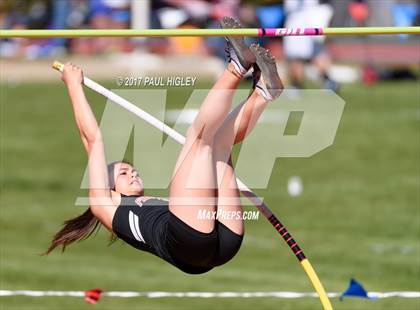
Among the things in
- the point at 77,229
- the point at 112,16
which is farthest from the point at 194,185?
the point at 112,16

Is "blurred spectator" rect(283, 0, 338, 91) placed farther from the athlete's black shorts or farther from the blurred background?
the athlete's black shorts

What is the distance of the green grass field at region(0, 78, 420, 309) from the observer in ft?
36.4

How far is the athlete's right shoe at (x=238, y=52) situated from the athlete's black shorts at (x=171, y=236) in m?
1.07

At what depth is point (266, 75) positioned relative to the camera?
738 centimetres

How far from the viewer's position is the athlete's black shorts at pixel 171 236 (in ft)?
24.5

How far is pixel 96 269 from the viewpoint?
11.9 meters

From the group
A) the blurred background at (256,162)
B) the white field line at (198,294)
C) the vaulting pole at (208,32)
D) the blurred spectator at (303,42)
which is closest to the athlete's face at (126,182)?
the vaulting pole at (208,32)

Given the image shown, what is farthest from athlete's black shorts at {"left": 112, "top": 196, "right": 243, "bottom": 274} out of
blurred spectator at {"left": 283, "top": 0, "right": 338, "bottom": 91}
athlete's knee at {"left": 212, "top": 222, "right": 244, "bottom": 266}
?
blurred spectator at {"left": 283, "top": 0, "right": 338, "bottom": 91}

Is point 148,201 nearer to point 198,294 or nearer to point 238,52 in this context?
point 238,52

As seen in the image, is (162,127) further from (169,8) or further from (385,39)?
(169,8)

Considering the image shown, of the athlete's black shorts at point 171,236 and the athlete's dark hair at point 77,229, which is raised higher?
the athlete's dark hair at point 77,229

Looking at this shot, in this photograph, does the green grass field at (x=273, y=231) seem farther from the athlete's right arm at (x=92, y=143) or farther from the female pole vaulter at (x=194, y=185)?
the athlete's right arm at (x=92, y=143)

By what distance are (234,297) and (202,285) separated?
1.16m

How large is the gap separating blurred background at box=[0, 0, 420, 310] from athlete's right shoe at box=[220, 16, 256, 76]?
10.0 feet
